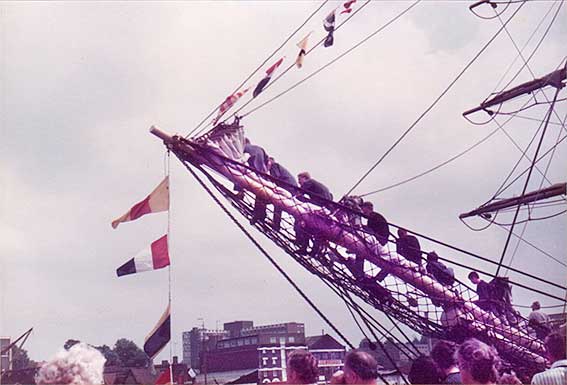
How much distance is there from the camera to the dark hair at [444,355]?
328cm

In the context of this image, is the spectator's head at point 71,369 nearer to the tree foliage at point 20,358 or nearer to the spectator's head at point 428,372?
the spectator's head at point 428,372

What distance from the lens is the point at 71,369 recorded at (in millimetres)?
2451

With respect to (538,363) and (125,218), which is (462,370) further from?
(538,363)

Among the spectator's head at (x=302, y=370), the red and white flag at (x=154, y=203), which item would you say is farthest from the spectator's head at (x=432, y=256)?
the spectator's head at (x=302, y=370)

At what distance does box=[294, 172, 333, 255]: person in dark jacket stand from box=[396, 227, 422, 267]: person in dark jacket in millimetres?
734

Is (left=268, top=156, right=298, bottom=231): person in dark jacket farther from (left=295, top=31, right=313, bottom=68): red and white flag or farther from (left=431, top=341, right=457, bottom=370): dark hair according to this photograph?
(left=431, top=341, right=457, bottom=370): dark hair

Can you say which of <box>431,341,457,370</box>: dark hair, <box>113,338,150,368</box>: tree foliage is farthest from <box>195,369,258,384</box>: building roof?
<box>431,341,457,370</box>: dark hair

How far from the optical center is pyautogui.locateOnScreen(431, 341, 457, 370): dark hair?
3.28 metres

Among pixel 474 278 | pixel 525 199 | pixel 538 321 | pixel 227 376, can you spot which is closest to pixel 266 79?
pixel 474 278

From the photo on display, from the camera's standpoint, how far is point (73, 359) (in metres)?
2.46

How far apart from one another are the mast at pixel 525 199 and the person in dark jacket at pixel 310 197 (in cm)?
290

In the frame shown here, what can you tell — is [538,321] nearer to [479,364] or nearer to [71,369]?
[479,364]

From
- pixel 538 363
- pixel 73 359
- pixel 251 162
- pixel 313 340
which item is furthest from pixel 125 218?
pixel 313 340

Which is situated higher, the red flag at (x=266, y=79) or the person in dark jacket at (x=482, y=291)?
the red flag at (x=266, y=79)
